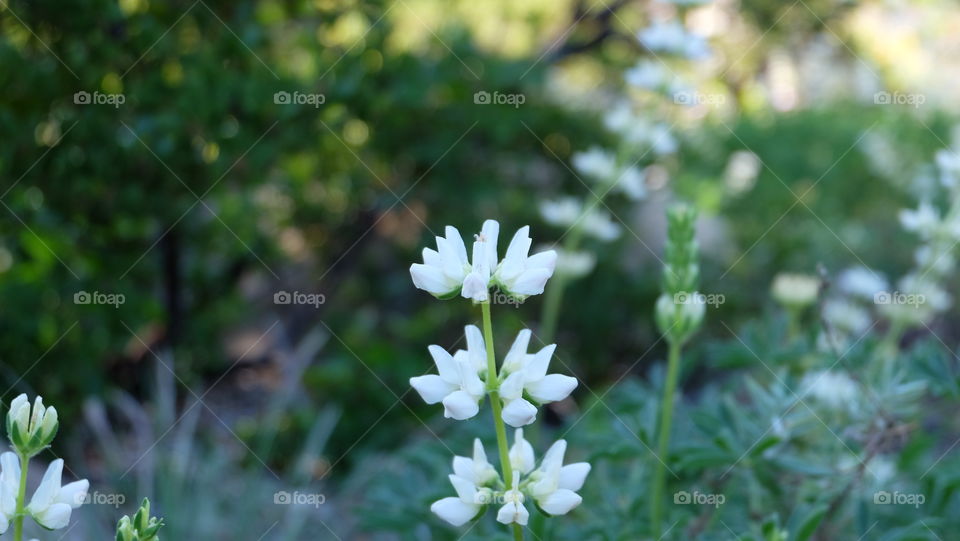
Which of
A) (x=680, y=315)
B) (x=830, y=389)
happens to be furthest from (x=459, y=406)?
(x=830, y=389)

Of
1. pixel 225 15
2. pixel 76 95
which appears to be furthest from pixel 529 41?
pixel 76 95

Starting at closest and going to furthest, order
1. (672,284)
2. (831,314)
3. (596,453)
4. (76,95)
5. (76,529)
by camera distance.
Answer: (672,284), (596,453), (76,529), (76,95), (831,314)

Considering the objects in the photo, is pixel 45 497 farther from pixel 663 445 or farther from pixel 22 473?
pixel 663 445

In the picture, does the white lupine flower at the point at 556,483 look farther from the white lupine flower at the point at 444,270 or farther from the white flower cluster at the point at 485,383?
the white lupine flower at the point at 444,270

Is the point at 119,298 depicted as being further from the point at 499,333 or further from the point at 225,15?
the point at 499,333

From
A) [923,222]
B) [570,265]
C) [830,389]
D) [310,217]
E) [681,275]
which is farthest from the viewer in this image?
[310,217]

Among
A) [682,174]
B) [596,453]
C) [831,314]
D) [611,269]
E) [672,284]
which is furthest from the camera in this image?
[682,174]

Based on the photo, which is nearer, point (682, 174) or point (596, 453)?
point (596, 453)

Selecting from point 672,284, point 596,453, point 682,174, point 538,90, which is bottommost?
point 596,453
